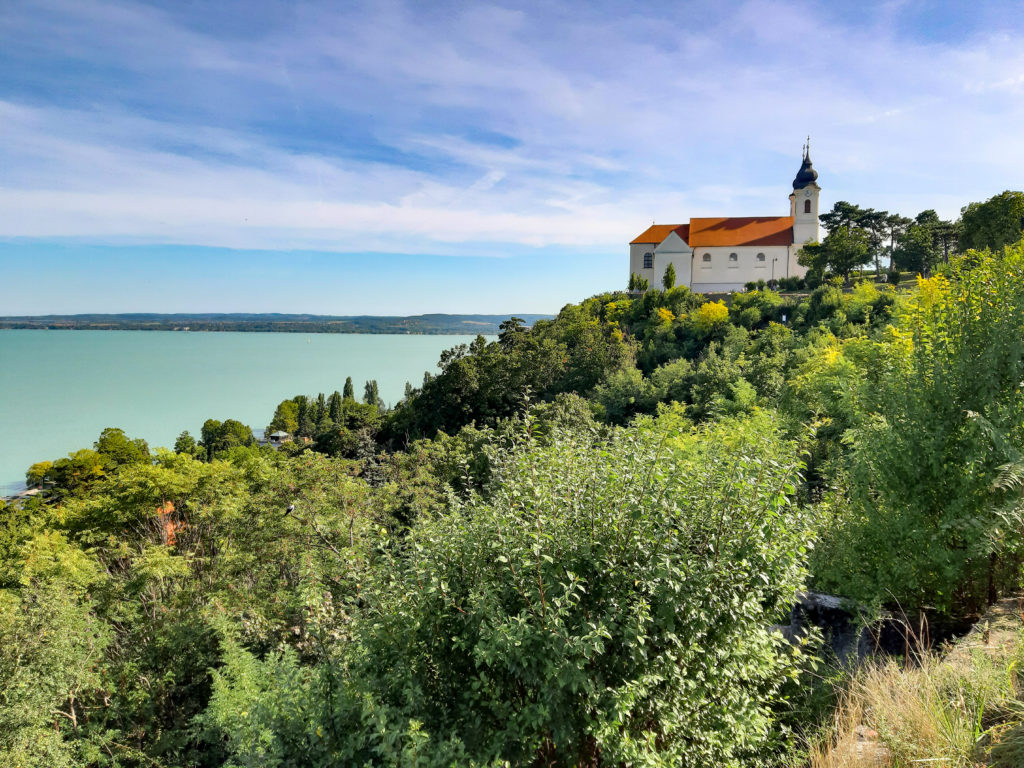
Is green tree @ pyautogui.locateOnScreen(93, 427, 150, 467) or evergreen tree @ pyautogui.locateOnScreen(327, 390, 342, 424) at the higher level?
green tree @ pyautogui.locateOnScreen(93, 427, 150, 467)

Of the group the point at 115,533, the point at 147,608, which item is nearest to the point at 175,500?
the point at 115,533

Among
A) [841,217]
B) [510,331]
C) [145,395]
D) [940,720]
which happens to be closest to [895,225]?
[841,217]

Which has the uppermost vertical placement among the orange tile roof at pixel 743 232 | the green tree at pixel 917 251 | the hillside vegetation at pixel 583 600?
the orange tile roof at pixel 743 232

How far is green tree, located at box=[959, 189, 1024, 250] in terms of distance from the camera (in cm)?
3847

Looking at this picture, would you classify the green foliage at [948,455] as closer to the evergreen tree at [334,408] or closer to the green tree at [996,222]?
the green tree at [996,222]

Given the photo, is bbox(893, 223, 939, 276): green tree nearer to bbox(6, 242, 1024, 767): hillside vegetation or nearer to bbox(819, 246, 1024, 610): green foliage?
bbox(6, 242, 1024, 767): hillside vegetation

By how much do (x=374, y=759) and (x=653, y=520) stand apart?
3.46 meters

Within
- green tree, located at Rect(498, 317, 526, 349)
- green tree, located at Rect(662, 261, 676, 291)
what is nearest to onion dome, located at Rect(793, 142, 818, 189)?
green tree, located at Rect(662, 261, 676, 291)

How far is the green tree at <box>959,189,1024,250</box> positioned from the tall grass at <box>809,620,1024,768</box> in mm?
45186

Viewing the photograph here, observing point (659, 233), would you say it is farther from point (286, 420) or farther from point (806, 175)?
point (286, 420)

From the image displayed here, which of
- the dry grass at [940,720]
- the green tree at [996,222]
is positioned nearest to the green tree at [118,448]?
the dry grass at [940,720]

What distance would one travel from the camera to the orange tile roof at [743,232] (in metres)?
61.1

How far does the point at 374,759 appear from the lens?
16.6 feet

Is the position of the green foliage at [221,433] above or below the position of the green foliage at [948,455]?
below
